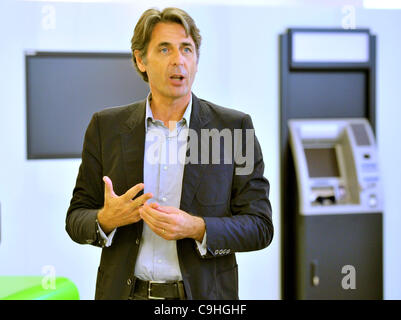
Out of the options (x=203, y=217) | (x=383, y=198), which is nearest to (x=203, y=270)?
(x=203, y=217)

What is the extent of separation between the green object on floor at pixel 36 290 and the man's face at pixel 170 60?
0.70 m

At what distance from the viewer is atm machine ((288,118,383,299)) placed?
2.94 m

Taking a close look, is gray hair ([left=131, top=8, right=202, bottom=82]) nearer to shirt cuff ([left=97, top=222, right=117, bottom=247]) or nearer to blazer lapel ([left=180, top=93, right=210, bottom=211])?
blazer lapel ([left=180, top=93, right=210, bottom=211])

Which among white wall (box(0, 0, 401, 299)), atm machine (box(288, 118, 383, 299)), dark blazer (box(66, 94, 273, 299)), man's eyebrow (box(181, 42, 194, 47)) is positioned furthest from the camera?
atm machine (box(288, 118, 383, 299))

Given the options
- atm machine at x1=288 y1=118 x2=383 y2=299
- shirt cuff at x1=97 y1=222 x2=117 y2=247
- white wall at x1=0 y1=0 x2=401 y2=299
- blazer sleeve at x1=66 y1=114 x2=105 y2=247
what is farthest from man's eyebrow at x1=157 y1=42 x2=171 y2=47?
atm machine at x1=288 y1=118 x2=383 y2=299

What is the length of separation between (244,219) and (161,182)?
270 millimetres

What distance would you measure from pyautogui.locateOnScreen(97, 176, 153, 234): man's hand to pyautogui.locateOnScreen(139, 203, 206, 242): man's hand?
0.08 ft

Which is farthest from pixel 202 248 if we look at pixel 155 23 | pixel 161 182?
pixel 155 23

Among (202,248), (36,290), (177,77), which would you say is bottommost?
(36,290)

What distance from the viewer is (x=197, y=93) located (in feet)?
9.42

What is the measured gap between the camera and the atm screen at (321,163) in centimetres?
301

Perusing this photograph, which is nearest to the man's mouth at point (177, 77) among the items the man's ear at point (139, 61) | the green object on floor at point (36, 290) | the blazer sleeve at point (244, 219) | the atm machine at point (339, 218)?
the man's ear at point (139, 61)

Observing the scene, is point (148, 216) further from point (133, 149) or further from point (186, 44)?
point (186, 44)

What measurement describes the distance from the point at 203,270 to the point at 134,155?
0.39 m
